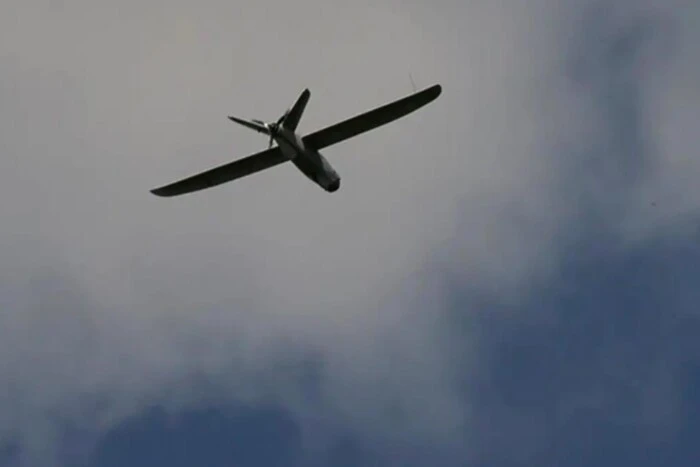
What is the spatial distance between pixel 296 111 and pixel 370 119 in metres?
4.26

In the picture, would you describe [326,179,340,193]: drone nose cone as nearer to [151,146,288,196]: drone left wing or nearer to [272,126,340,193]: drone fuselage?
[272,126,340,193]: drone fuselage

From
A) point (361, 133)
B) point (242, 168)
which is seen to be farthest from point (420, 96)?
point (242, 168)

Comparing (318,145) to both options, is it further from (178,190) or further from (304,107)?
(178,190)

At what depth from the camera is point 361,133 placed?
9262cm

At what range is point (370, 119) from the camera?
3617 inches

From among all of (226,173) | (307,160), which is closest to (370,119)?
(307,160)

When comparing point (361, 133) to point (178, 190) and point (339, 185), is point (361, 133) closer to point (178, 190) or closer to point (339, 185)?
point (339, 185)

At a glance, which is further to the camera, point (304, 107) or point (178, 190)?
point (178, 190)

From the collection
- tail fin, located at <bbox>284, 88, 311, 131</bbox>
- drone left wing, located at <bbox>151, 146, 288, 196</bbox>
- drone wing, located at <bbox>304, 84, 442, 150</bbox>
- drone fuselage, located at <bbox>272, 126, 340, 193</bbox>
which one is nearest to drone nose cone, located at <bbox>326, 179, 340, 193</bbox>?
drone fuselage, located at <bbox>272, 126, 340, 193</bbox>

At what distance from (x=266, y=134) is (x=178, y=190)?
8398mm

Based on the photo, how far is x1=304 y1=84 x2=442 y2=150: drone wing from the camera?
299ft

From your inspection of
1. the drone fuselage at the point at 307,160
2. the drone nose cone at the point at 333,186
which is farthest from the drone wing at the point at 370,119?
the drone nose cone at the point at 333,186

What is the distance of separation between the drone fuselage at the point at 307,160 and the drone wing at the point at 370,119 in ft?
1.73

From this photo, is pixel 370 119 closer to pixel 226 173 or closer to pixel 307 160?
pixel 307 160
